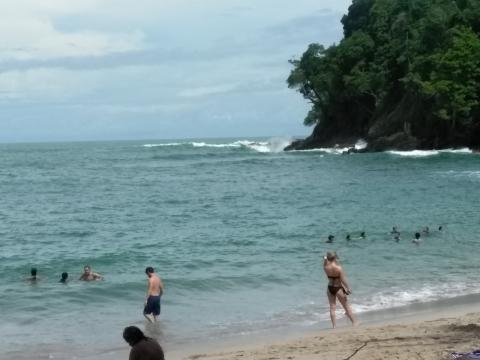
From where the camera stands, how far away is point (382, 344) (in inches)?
431

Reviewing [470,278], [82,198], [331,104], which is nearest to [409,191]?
[82,198]

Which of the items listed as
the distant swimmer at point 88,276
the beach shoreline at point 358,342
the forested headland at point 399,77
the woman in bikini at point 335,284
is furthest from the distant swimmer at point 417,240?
the forested headland at point 399,77

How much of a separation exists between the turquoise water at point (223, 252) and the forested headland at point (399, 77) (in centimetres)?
2529

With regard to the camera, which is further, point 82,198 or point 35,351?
point 82,198

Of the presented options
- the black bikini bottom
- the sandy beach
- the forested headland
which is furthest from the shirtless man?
the forested headland

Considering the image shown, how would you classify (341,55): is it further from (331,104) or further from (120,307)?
(120,307)

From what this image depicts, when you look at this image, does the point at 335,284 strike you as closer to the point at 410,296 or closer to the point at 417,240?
the point at 410,296

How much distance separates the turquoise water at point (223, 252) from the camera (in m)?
15.5

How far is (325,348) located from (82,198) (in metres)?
37.7

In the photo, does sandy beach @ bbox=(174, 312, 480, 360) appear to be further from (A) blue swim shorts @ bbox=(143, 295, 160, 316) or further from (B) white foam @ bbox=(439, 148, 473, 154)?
(B) white foam @ bbox=(439, 148, 473, 154)

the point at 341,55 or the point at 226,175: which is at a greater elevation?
the point at 341,55

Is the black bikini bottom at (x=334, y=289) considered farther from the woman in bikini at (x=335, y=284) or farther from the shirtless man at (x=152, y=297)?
the shirtless man at (x=152, y=297)

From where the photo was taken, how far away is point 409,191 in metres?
41.8

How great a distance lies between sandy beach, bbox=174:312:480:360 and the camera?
1026 centimetres
